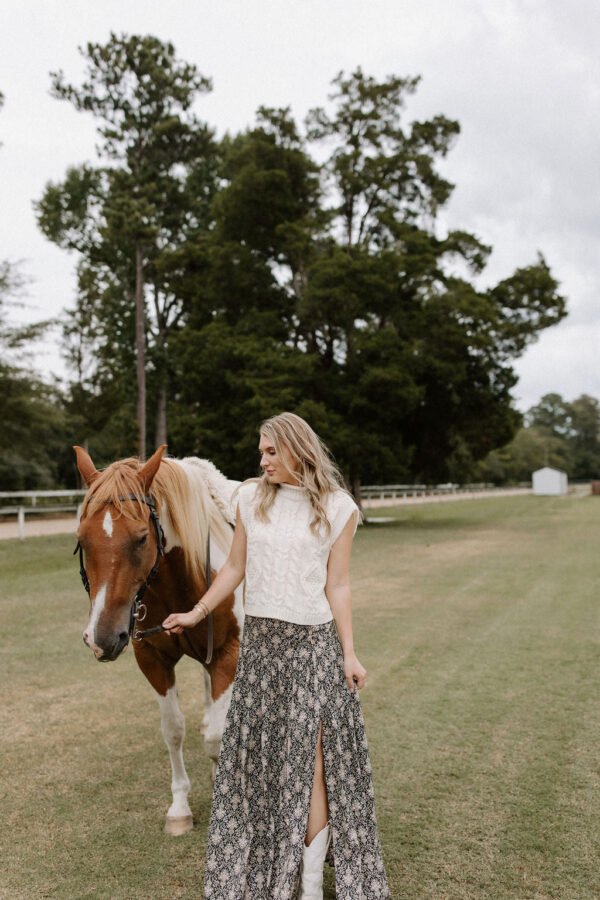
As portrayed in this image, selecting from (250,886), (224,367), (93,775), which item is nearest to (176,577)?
(250,886)

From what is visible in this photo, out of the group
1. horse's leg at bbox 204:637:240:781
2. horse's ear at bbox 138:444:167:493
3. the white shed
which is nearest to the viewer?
horse's ear at bbox 138:444:167:493

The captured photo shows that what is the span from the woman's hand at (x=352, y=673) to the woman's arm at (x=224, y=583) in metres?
0.53

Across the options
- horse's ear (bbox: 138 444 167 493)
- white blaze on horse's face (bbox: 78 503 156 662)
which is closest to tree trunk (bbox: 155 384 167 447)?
horse's ear (bbox: 138 444 167 493)

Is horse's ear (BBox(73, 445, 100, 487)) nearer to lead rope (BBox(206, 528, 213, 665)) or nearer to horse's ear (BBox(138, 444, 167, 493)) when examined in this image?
horse's ear (BBox(138, 444, 167, 493))

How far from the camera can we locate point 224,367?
75.2 feet

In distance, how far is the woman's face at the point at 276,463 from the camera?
2721 millimetres

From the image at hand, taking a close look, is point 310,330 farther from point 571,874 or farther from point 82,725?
point 571,874

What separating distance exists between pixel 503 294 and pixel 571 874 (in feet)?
77.5

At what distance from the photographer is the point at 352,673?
2.66m

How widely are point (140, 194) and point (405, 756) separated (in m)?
24.6

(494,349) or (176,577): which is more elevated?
(494,349)

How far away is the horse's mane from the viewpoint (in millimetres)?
2865

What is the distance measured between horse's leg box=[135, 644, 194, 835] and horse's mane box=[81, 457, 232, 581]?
1.79ft

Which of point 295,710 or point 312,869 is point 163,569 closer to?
point 295,710
